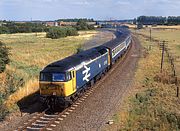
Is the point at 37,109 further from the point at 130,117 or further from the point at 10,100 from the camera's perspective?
the point at 130,117

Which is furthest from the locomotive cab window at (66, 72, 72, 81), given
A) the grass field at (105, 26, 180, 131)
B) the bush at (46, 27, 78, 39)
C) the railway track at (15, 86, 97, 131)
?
the bush at (46, 27, 78, 39)

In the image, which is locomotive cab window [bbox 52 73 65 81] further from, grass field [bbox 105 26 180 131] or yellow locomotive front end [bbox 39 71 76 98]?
grass field [bbox 105 26 180 131]

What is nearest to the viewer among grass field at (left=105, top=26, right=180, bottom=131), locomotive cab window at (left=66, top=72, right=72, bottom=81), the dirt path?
the dirt path

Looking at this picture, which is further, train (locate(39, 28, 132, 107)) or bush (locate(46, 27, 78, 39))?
bush (locate(46, 27, 78, 39))

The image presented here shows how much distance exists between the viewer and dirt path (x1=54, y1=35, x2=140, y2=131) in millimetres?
19234

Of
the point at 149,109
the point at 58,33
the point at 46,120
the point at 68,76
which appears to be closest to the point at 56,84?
the point at 68,76

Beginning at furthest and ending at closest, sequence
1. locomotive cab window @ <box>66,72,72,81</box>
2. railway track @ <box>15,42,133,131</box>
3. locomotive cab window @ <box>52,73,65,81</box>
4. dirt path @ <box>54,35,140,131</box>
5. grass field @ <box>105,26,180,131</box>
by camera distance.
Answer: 1. locomotive cab window @ <box>66,72,72,81</box>
2. locomotive cab window @ <box>52,73,65,81</box>
3. grass field @ <box>105,26,180,131</box>
4. dirt path @ <box>54,35,140,131</box>
5. railway track @ <box>15,42,133,131</box>

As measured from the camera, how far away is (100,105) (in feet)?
76.4

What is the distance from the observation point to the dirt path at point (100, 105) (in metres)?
19.2

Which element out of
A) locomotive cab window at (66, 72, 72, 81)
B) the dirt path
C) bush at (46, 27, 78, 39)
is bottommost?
the dirt path

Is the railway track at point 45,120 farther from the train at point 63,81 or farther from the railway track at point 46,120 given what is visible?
the train at point 63,81

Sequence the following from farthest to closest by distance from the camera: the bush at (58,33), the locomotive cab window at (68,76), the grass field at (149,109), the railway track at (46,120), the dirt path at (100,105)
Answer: the bush at (58,33), the locomotive cab window at (68,76), the grass field at (149,109), the dirt path at (100,105), the railway track at (46,120)

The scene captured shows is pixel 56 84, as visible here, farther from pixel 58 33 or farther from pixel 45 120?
pixel 58 33

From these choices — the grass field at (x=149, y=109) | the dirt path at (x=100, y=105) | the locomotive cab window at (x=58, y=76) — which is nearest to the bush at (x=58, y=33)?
the dirt path at (x=100, y=105)
